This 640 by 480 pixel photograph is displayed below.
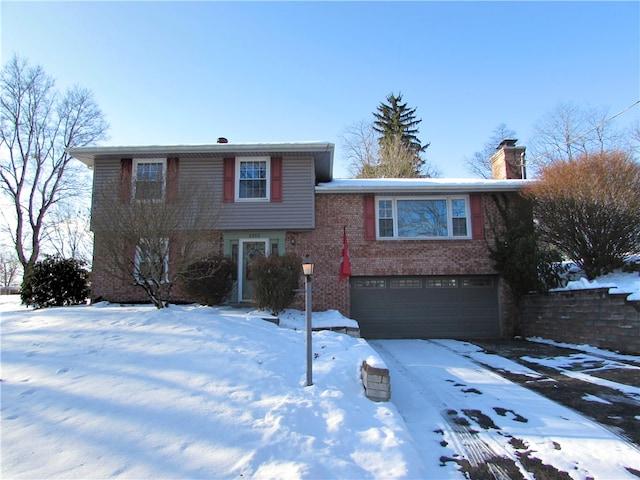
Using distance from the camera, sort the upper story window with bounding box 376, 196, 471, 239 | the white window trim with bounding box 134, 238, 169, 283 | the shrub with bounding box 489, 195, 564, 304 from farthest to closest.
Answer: the upper story window with bounding box 376, 196, 471, 239
the shrub with bounding box 489, 195, 564, 304
the white window trim with bounding box 134, 238, 169, 283

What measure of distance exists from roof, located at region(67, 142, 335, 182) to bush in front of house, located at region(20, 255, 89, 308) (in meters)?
3.34

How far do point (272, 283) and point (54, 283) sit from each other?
6.11m

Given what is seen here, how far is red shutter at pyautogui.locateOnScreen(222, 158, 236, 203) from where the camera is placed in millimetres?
11648

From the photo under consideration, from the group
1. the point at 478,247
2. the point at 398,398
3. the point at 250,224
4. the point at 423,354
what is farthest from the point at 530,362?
the point at 250,224

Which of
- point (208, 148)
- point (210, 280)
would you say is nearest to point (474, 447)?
point (210, 280)

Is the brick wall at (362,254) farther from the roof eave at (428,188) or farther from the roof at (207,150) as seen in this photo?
the roof at (207,150)

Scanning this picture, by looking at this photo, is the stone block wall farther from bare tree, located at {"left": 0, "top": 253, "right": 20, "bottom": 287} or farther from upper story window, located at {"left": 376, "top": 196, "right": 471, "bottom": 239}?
bare tree, located at {"left": 0, "top": 253, "right": 20, "bottom": 287}

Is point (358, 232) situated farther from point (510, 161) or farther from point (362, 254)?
point (510, 161)

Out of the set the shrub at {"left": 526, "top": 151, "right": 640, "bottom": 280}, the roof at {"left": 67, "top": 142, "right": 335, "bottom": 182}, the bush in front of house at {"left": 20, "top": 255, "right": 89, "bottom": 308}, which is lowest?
the bush in front of house at {"left": 20, "top": 255, "right": 89, "bottom": 308}

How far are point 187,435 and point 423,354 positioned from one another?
6.46 meters

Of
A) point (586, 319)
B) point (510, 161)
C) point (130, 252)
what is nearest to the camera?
point (130, 252)

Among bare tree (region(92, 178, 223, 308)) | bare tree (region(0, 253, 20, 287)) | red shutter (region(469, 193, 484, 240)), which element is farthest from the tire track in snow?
bare tree (region(0, 253, 20, 287))

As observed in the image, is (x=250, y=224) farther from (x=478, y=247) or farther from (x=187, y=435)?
(x=187, y=435)

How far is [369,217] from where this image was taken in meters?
11.9
